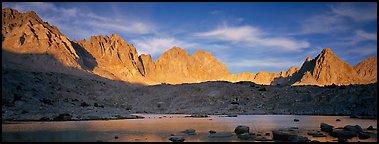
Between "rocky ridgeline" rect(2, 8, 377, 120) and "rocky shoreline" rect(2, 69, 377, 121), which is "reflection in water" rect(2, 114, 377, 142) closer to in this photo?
"rocky ridgeline" rect(2, 8, 377, 120)

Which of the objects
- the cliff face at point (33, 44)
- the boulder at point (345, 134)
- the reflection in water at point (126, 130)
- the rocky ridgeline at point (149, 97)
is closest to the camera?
the boulder at point (345, 134)

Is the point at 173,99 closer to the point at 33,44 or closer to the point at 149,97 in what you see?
the point at 149,97

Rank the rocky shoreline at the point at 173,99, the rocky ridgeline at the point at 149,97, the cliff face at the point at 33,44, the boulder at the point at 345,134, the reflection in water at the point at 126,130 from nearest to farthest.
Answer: the boulder at the point at 345,134, the reflection in water at the point at 126,130, the rocky shoreline at the point at 173,99, the rocky ridgeline at the point at 149,97, the cliff face at the point at 33,44

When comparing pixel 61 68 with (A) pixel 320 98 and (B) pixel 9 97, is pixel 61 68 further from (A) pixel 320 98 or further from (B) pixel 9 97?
(A) pixel 320 98

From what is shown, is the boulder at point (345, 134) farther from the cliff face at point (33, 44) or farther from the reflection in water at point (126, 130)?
the cliff face at point (33, 44)

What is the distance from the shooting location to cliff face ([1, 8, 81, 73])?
122125 mm

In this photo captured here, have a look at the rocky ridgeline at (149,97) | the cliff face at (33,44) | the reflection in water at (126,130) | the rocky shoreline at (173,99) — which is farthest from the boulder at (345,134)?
the cliff face at (33,44)

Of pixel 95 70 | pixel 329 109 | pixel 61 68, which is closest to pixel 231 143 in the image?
pixel 329 109

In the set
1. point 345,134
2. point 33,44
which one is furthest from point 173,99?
point 33,44

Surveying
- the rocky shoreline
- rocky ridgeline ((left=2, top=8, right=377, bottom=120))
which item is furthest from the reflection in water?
the rocky shoreline

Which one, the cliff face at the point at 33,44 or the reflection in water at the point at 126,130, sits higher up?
the cliff face at the point at 33,44

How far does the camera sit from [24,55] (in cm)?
12431

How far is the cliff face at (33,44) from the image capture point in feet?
401

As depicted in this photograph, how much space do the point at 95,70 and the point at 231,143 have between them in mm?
146414
